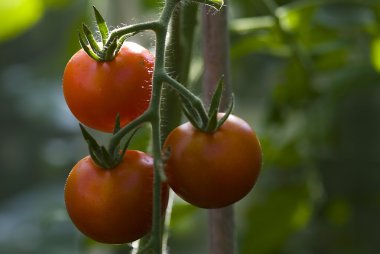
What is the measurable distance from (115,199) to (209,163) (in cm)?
8

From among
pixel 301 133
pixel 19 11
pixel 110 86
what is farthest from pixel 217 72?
pixel 19 11

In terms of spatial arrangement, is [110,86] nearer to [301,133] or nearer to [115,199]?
[115,199]

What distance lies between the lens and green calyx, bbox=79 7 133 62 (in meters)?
0.63

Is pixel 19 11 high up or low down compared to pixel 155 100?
down

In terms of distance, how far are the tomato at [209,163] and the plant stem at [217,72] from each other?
0.56 ft

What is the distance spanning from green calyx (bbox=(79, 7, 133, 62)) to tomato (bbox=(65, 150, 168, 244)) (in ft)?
0.27

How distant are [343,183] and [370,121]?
0.19 metres

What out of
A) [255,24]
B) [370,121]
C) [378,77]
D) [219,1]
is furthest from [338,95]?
[219,1]

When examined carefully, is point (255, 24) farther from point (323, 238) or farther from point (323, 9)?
point (323, 238)

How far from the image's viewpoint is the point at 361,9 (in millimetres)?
1210

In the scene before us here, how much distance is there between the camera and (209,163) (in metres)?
0.63

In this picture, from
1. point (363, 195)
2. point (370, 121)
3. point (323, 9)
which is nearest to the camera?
point (323, 9)

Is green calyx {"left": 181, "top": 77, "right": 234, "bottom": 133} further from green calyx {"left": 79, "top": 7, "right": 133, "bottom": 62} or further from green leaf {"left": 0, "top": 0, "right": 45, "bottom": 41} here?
green leaf {"left": 0, "top": 0, "right": 45, "bottom": 41}

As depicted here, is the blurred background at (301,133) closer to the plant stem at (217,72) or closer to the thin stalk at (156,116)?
the plant stem at (217,72)
